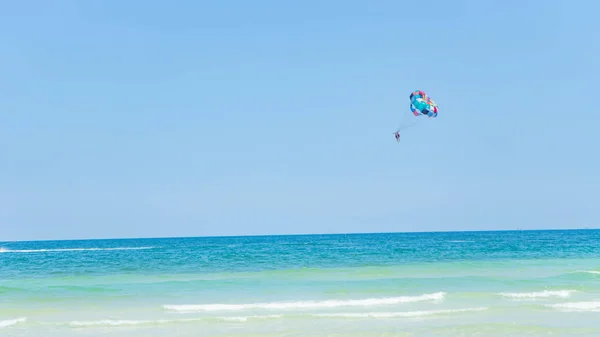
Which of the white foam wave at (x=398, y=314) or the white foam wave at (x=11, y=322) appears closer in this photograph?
the white foam wave at (x=11, y=322)

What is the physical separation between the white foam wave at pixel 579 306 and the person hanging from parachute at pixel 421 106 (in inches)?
365

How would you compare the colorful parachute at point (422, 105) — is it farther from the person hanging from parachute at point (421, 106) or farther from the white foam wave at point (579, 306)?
the white foam wave at point (579, 306)

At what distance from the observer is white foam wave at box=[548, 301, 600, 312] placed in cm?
1580

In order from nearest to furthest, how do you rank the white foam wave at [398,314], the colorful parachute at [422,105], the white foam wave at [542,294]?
1. the white foam wave at [398,314]
2. the white foam wave at [542,294]
3. the colorful parachute at [422,105]

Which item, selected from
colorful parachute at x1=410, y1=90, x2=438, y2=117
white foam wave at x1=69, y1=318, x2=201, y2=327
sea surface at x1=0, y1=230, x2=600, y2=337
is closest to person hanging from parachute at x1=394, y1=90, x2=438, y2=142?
colorful parachute at x1=410, y1=90, x2=438, y2=117

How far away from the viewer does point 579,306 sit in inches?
637

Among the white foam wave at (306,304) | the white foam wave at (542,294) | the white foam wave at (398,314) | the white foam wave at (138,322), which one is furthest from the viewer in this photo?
the white foam wave at (542,294)

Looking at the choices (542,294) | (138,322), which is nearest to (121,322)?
(138,322)

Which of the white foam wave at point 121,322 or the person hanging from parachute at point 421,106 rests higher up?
the person hanging from parachute at point 421,106

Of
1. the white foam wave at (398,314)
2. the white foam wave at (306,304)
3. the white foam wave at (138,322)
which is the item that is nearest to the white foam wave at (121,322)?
the white foam wave at (138,322)

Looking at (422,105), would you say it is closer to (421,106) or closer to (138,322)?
(421,106)

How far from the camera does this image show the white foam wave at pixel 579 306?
1580cm

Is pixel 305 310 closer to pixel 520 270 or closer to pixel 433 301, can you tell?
pixel 433 301

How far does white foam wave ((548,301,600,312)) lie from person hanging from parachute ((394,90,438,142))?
9261 millimetres
